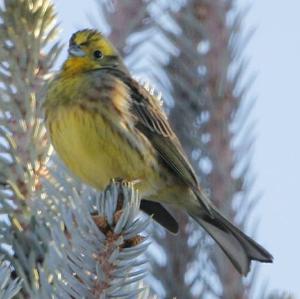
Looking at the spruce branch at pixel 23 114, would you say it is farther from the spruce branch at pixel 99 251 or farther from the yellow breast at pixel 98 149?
the yellow breast at pixel 98 149

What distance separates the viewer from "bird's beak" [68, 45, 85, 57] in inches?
134

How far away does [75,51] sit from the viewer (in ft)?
11.2

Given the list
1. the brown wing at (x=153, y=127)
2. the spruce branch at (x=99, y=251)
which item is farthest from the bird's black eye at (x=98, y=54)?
the spruce branch at (x=99, y=251)

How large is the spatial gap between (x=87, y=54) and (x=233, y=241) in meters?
1.32

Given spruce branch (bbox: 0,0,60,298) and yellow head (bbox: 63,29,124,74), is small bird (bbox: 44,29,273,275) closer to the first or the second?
yellow head (bbox: 63,29,124,74)

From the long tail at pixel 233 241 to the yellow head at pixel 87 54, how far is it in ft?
3.08

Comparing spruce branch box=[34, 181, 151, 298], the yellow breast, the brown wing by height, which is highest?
the brown wing

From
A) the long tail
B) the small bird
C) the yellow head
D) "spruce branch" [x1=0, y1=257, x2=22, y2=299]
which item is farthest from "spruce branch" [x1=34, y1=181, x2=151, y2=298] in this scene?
the yellow head

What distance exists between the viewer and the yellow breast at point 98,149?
9.50 ft

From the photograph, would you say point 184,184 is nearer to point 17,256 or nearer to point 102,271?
point 17,256

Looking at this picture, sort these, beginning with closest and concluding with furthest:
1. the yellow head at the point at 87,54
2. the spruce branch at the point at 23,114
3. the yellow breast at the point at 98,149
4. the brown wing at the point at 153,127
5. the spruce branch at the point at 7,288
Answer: the spruce branch at the point at 7,288, the spruce branch at the point at 23,114, the yellow breast at the point at 98,149, the brown wing at the point at 153,127, the yellow head at the point at 87,54

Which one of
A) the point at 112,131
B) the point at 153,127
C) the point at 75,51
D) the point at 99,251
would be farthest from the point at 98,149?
the point at 99,251

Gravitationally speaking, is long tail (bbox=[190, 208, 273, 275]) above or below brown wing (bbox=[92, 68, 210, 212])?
below

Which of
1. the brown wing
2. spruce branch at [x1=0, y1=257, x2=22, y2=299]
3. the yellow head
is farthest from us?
the yellow head
